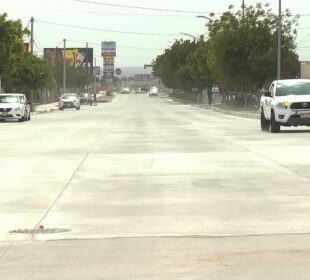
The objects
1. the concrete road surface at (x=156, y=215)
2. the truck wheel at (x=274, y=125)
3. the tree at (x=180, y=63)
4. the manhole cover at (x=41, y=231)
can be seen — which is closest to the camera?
the concrete road surface at (x=156, y=215)

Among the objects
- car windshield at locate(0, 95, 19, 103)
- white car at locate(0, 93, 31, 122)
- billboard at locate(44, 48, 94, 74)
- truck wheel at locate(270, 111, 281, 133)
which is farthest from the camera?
billboard at locate(44, 48, 94, 74)

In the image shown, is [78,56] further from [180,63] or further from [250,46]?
[250,46]

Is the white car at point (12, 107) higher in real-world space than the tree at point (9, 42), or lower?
lower

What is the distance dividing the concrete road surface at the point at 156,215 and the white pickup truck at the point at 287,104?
6.72 m

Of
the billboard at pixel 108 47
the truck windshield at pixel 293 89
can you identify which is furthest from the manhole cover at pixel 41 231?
the billboard at pixel 108 47

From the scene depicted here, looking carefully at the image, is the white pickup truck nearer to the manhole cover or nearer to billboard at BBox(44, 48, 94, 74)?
the manhole cover

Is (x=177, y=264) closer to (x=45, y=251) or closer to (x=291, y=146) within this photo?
(x=45, y=251)

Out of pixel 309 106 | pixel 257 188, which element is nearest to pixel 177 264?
pixel 257 188

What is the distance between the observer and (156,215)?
29.8ft

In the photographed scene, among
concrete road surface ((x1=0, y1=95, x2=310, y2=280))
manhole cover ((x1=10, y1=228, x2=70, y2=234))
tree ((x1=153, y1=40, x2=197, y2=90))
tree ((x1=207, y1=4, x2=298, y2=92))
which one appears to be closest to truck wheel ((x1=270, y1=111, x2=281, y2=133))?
concrete road surface ((x1=0, y1=95, x2=310, y2=280))

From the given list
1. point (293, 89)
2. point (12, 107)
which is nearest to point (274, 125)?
point (293, 89)

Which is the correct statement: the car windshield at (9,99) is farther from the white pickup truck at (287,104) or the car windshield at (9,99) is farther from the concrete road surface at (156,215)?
the concrete road surface at (156,215)

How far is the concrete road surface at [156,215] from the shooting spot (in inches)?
260

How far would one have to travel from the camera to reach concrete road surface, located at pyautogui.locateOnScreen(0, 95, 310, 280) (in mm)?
6598
